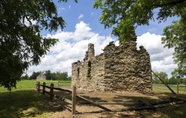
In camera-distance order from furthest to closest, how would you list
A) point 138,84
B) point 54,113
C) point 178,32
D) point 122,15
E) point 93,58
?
point 178,32 → point 93,58 → point 138,84 → point 122,15 → point 54,113

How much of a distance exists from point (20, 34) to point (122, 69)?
9.71 metres

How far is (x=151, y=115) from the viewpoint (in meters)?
7.98

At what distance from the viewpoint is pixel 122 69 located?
53.2 ft

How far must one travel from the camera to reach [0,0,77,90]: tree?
8.48m

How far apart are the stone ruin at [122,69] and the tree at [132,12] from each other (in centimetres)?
358

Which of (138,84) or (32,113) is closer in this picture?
(32,113)

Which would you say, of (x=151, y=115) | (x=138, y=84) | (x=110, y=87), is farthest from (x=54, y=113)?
(x=138, y=84)

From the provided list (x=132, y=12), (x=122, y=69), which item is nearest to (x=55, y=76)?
(x=122, y=69)

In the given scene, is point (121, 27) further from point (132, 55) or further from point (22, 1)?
point (132, 55)

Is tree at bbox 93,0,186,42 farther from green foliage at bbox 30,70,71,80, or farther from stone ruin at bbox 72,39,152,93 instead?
green foliage at bbox 30,70,71,80

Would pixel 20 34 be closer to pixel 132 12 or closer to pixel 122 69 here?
pixel 132 12

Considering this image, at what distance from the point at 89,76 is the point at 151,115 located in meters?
12.1

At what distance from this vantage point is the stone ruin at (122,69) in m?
15.8

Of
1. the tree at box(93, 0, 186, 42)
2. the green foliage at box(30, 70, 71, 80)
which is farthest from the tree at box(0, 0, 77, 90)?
the green foliage at box(30, 70, 71, 80)
